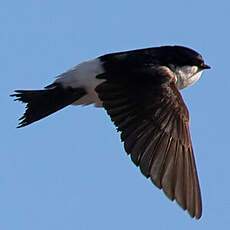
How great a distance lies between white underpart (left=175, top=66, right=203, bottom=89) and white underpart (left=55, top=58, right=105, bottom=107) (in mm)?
511

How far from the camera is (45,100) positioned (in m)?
9.43

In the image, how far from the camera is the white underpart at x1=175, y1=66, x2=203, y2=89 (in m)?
9.66

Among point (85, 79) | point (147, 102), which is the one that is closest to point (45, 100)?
point (85, 79)

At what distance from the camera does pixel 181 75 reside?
966 cm

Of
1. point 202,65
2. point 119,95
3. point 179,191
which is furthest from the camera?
point 202,65

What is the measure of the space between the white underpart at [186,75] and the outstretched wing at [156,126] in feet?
0.85

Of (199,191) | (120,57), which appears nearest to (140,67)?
(120,57)

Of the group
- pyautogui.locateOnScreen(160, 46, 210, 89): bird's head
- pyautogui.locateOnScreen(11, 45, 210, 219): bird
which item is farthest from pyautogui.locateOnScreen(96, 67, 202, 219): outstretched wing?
pyautogui.locateOnScreen(160, 46, 210, 89): bird's head

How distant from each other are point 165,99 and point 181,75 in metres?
0.60

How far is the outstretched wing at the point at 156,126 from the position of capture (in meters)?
8.60

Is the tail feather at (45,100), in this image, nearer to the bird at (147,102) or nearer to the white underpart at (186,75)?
the bird at (147,102)

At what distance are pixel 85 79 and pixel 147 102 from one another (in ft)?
1.43

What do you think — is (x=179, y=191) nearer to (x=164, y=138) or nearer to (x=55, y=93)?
(x=164, y=138)

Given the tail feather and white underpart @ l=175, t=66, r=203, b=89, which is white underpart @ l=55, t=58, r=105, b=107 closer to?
the tail feather
